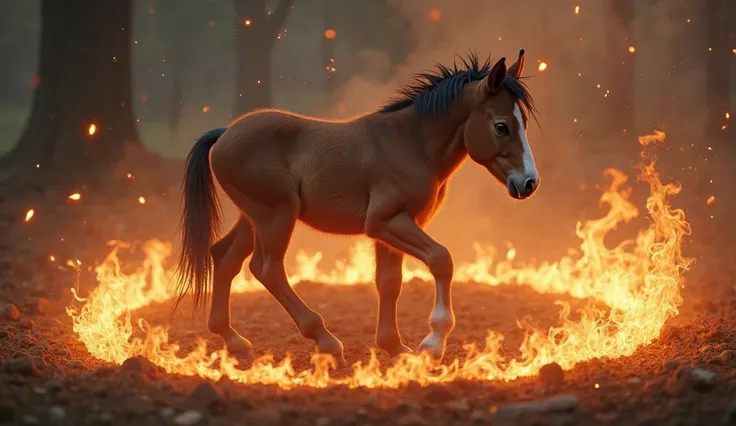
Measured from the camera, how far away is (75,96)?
1237 cm

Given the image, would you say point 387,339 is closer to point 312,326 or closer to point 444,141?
point 312,326

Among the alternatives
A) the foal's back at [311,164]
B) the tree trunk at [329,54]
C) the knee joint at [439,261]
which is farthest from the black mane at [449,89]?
the tree trunk at [329,54]

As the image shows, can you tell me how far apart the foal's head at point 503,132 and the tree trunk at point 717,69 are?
13.3 m

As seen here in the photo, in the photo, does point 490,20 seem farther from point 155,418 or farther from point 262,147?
point 155,418

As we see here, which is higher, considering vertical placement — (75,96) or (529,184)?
(75,96)

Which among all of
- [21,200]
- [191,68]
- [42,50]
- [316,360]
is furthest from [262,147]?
[191,68]

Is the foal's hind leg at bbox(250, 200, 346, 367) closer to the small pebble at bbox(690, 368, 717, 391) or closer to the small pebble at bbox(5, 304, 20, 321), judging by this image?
the small pebble at bbox(690, 368, 717, 391)

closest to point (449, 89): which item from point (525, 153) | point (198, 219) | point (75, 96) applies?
point (525, 153)

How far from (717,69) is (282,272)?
47.7 ft

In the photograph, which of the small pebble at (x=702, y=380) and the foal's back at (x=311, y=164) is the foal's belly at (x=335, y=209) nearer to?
the foal's back at (x=311, y=164)

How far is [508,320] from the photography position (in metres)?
7.70

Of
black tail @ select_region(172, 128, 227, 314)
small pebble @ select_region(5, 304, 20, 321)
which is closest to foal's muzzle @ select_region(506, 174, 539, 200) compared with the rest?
black tail @ select_region(172, 128, 227, 314)

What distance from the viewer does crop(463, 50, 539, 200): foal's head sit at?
5598 mm

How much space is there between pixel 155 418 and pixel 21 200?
8.82m
